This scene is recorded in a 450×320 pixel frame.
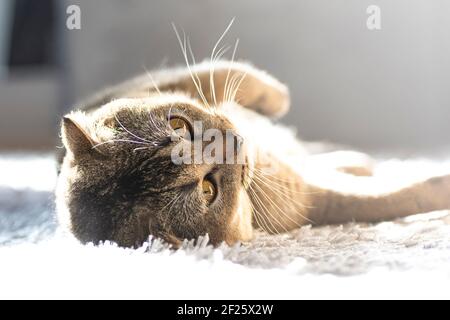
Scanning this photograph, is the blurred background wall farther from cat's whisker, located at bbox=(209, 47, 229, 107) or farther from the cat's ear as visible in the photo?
the cat's ear

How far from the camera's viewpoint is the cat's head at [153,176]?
650 mm

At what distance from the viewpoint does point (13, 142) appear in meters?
1.08

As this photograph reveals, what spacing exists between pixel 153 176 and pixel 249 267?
164mm

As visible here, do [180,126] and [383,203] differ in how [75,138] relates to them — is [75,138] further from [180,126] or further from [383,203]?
[383,203]

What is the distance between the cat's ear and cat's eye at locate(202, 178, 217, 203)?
0.15 m

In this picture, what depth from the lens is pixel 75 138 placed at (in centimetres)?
69

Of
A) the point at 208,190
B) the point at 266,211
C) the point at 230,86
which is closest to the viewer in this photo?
the point at 208,190

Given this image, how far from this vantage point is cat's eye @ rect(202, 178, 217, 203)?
69 centimetres

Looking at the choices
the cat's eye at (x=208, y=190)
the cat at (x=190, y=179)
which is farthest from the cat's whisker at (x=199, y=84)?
the cat's eye at (x=208, y=190)

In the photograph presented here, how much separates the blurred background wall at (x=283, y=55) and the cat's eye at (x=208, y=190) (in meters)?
0.30

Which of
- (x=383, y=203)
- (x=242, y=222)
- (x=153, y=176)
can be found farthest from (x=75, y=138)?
(x=383, y=203)

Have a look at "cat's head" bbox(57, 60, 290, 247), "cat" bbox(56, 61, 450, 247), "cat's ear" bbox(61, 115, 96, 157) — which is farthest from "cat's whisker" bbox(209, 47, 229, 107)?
"cat's ear" bbox(61, 115, 96, 157)

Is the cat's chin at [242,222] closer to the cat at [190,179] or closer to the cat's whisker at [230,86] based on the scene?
the cat at [190,179]

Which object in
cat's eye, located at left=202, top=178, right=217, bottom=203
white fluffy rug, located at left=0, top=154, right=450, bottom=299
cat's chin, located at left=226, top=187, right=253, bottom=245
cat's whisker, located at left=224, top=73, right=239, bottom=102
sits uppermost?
cat's whisker, located at left=224, top=73, right=239, bottom=102
